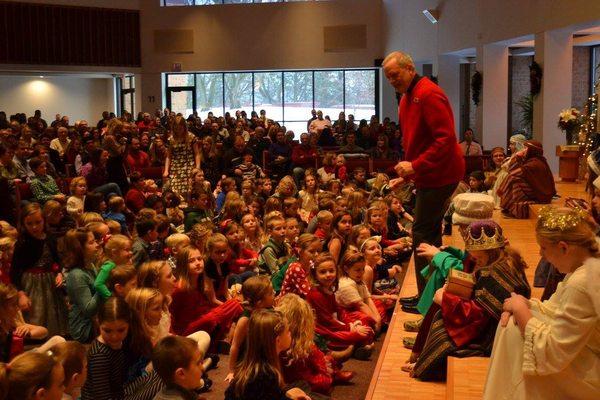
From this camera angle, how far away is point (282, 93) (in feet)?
82.6

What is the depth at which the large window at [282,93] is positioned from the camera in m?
24.7

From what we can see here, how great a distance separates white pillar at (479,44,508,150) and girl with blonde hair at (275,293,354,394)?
1279 centimetres

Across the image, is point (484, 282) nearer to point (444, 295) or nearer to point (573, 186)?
point (444, 295)

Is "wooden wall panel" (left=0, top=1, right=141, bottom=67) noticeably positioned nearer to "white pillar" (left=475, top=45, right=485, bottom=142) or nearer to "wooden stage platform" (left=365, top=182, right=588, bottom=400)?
"white pillar" (left=475, top=45, right=485, bottom=142)

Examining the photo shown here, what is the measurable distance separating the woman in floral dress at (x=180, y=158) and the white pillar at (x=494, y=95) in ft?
24.4

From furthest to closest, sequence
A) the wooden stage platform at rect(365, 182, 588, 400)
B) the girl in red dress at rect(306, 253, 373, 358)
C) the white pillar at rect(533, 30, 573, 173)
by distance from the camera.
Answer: the white pillar at rect(533, 30, 573, 173) → the girl in red dress at rect(306, 253, 373, 358) → the wooden stage platform at rect(365, 182, 588, 400)

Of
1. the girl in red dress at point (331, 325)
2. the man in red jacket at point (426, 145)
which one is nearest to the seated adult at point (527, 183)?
the girl in red dress at point (331, 325)

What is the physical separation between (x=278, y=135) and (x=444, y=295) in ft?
40.9

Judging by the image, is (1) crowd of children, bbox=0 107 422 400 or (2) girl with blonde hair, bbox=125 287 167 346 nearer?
(1) crowd of children, bbox=0 107 422 400

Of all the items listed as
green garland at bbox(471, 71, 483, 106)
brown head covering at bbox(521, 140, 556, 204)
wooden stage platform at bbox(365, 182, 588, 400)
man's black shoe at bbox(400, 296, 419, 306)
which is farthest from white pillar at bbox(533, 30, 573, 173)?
man's black shoe at bbox(400, 296, 419, 306)

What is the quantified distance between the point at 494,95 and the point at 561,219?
14.7 meters

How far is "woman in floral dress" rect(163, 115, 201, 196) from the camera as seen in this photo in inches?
477

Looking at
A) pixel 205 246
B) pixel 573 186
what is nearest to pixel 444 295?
pixel 205 246

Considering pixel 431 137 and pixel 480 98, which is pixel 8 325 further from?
pixel 480 98
